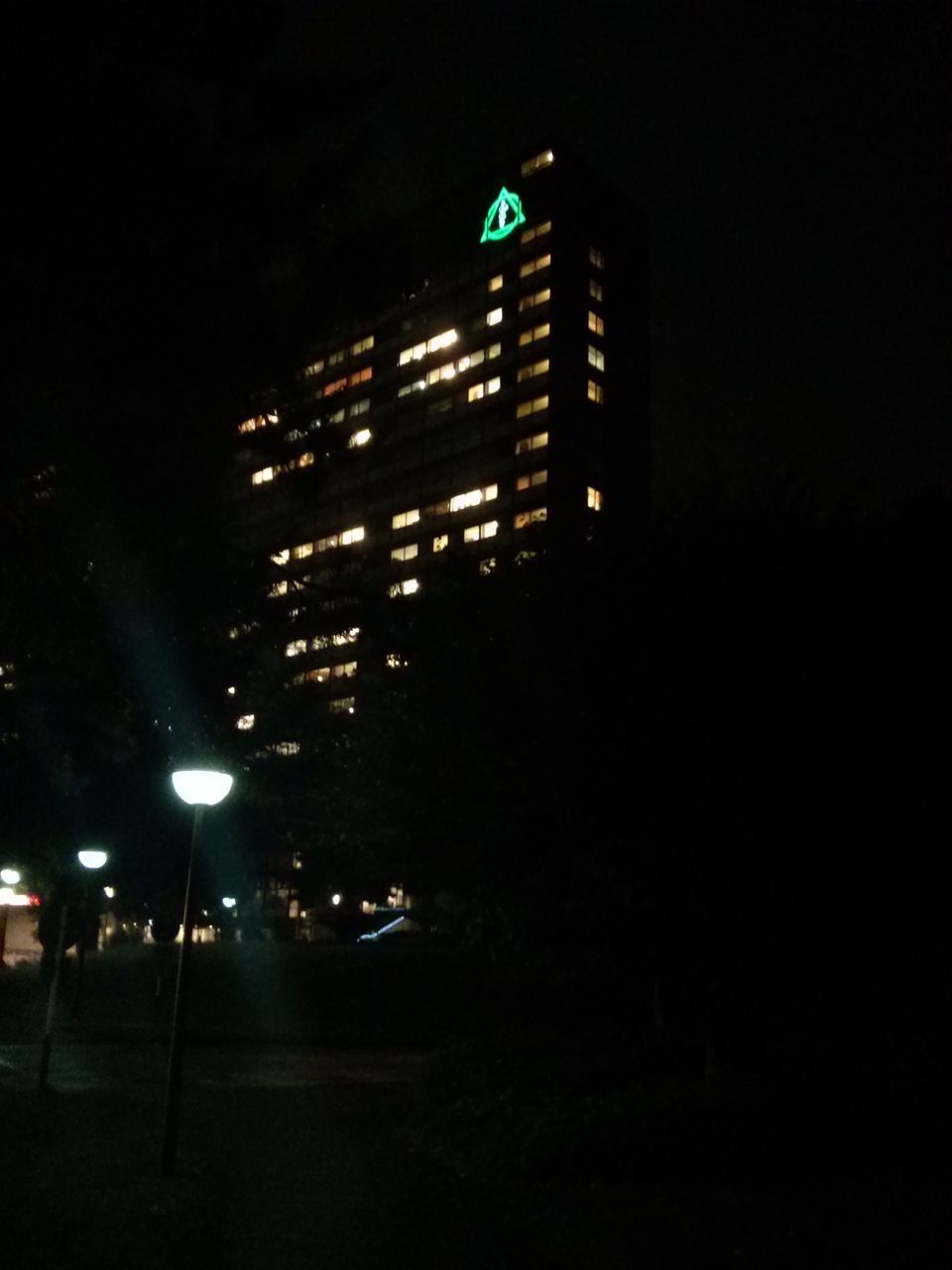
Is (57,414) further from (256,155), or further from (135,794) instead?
(135,794)

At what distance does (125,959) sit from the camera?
41250 mm

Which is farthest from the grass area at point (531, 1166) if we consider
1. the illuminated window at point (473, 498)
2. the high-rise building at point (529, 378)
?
the illuminated window at point (473, 498)

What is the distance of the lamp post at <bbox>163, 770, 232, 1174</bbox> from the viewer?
10.3 meters

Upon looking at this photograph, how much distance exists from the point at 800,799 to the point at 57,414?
767 centimetres

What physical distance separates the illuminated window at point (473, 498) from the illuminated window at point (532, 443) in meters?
3.21

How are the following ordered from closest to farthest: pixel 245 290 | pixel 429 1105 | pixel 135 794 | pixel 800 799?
pixel 245 290
pixel 800 799
pixel 429 1105
pixel 135 794

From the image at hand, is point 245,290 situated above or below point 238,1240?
above

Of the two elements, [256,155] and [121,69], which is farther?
[256,155]

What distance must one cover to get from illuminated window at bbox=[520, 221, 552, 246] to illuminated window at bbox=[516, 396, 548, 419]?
1284cm

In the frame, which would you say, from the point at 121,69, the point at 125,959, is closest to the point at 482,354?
the point at 125,959

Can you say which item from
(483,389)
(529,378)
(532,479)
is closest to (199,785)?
(532,479)

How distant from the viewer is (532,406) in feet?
290

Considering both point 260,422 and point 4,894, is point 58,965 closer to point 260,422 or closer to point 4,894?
point 260,422

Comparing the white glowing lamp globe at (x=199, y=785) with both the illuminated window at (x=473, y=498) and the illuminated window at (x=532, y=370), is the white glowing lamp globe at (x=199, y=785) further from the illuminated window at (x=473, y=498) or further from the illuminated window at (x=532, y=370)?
the illuminated window at (x=532, y=370)
